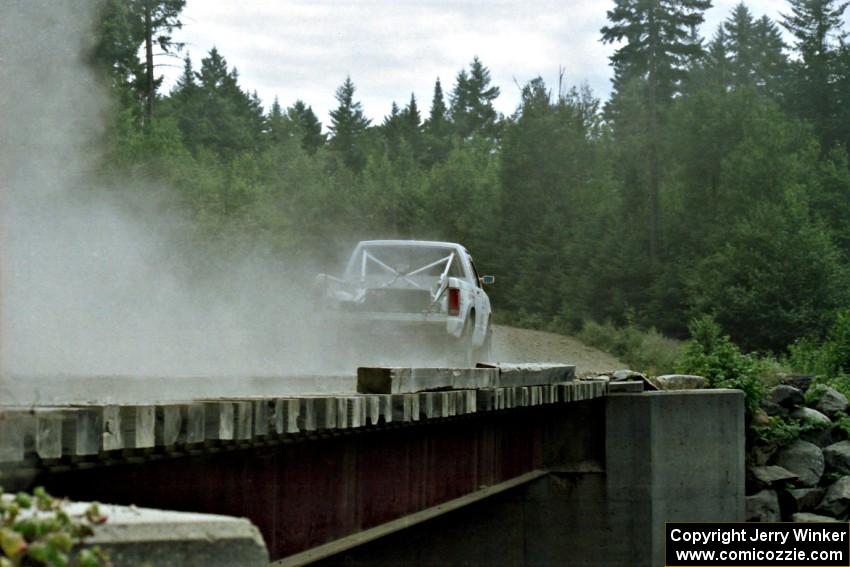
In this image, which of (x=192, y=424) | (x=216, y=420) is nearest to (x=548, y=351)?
(x=216, y=420)

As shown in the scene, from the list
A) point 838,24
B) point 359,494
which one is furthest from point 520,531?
point 838,24

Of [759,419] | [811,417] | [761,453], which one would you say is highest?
[759,419]

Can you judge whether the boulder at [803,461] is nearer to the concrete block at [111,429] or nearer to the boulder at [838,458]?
the boulder at [838,458]

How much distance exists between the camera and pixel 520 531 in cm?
1712

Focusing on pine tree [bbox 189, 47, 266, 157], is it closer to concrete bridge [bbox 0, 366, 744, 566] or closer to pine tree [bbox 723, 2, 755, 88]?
pine tree [bbox 723, 2, 755, 88]

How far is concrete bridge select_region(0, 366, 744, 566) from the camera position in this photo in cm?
602

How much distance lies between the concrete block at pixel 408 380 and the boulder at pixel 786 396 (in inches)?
522

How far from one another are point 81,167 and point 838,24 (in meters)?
58.4

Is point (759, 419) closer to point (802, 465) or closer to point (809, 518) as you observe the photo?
point (802, 465)

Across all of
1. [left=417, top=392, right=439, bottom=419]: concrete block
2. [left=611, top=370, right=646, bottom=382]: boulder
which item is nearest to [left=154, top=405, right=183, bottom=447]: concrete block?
[left=417, top=392, right=439, bottom=419]: concrete block

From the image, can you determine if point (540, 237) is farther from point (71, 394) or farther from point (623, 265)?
point (71, 394)

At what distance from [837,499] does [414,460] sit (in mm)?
12621

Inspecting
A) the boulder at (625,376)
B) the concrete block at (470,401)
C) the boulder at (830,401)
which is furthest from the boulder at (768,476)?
the concrete block at (470,401)

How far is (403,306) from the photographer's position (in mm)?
16672
